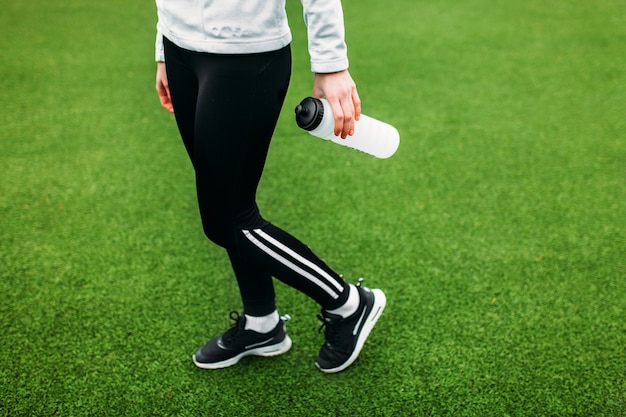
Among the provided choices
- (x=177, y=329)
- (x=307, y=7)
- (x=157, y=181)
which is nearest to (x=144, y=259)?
(x=177, y=329)

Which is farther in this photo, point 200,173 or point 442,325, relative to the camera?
point 442,325

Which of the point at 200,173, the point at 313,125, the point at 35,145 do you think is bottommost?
the point at 35,145

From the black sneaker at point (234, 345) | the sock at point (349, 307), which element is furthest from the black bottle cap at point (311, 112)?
the black sneaker at point (234, 345)

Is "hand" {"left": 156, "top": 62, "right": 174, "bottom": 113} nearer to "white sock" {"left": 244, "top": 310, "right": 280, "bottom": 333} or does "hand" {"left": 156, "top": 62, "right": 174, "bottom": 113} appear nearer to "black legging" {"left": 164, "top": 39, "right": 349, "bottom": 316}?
"black legging" {"left": 164, "top": 39, "right": 349, "bottom": 316}

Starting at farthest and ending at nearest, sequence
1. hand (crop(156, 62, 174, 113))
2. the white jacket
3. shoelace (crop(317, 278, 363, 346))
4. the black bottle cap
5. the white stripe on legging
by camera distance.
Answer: shoelace (crop(317, 278, 363, 346))
hand (crop(156, 62, 174, 113))
the white stripe on legging
the black bottle cap
the white jacket

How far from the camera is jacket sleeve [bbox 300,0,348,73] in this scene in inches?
41.8

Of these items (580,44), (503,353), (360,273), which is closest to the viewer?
(503,353)

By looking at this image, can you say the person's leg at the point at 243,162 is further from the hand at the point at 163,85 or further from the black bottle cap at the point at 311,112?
the hand at the point at 163,85

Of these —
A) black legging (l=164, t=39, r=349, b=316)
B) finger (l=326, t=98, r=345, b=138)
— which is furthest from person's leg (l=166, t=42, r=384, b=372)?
finger (l=326, t=98, r=345, b=138)

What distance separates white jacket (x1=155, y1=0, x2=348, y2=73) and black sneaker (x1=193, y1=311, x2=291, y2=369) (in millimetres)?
810

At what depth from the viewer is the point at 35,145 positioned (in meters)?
2.72

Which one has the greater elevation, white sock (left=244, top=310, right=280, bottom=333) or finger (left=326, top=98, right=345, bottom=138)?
finger (left=326, top=98, right=345, bottom=138)

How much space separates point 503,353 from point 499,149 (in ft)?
4.37

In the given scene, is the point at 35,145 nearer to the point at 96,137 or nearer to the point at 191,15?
the point at 96,137
